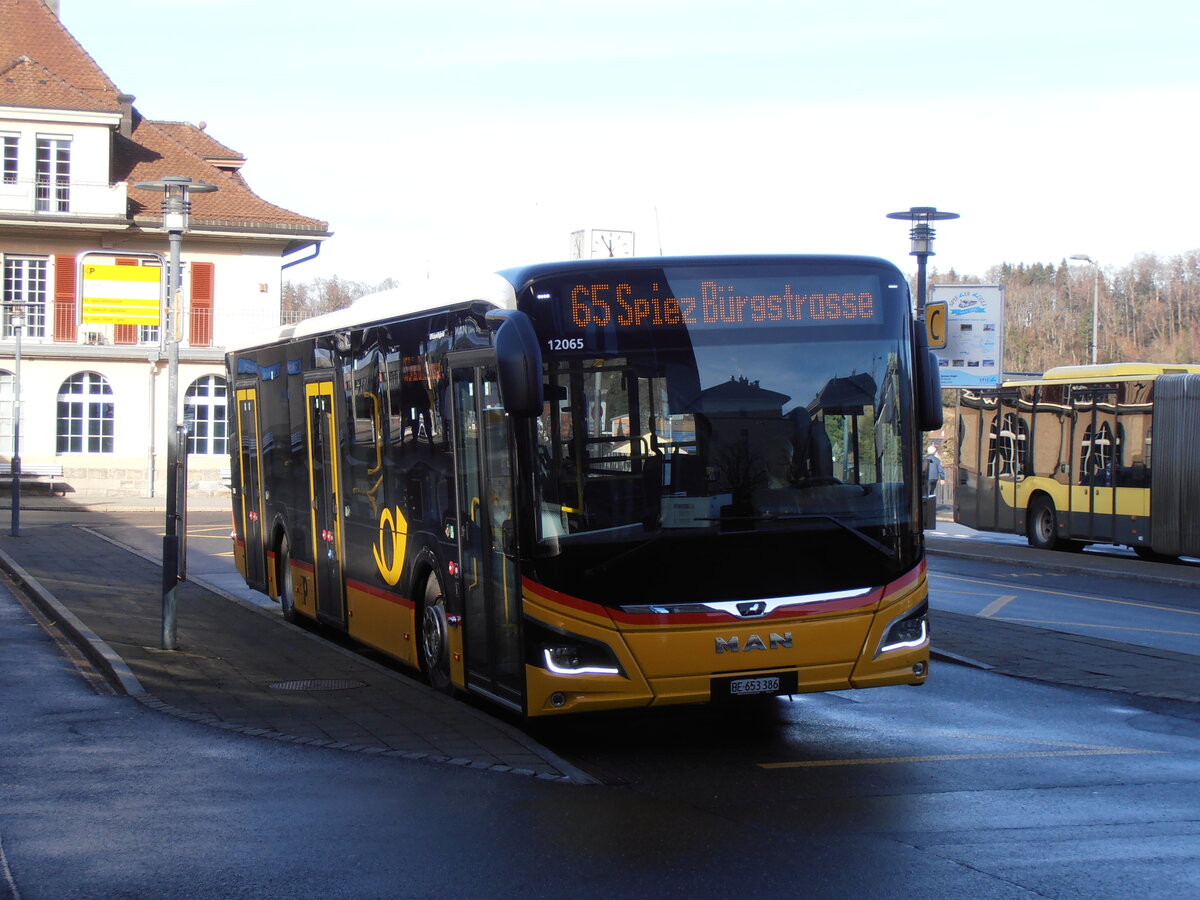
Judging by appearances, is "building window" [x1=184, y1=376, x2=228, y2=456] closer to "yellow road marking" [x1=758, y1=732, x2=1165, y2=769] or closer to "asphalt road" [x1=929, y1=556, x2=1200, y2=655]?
Answer: "asphalt road" [x1=929, y1=556, x2=1200, y2=655]

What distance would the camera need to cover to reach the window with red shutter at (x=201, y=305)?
160ft

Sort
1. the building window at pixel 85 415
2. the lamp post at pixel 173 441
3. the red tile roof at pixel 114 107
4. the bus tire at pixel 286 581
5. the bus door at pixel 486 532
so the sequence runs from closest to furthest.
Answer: the bus door at pixel 486 532 → the lamp post at pixel 173 441 → the bus tire at pixel 286 581 → the building window at pixel 85 415 → the red tile roof at pixel 114 107

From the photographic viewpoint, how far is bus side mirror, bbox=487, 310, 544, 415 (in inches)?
Result: 321

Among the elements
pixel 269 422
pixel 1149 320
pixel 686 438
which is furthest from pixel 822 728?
pixel 1149 320

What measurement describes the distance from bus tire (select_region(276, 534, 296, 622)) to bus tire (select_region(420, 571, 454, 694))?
4.72 meters

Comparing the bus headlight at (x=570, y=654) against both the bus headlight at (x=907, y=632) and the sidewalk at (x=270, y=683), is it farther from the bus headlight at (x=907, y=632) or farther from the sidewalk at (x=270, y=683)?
the bus headlight at (x=907, y=632)

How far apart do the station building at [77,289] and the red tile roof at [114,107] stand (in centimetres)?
8

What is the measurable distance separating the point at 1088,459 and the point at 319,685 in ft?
60.9

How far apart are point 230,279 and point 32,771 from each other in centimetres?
4239

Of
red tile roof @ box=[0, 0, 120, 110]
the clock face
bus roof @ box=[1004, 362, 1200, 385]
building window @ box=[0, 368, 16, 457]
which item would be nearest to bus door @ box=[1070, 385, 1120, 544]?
bus roof @ box=[1004, 362, 1200, 385]

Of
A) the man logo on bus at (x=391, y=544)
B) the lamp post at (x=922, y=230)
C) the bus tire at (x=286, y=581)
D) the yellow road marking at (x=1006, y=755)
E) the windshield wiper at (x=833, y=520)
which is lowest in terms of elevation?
the yellow road marking at (x=1006, y=755)

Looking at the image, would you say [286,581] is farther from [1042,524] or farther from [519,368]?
[1042,524]

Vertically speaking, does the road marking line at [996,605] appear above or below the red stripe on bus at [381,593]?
below

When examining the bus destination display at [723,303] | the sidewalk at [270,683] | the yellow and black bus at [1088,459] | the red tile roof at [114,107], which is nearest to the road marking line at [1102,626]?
the sidewalk at [270,683]
